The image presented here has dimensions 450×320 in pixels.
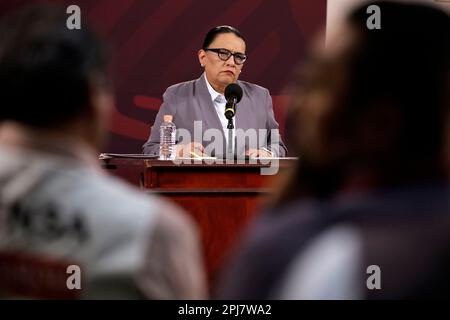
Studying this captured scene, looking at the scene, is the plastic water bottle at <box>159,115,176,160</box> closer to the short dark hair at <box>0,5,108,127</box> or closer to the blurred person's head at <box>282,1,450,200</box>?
the short dark hair at <box>0,5,108,127</box>

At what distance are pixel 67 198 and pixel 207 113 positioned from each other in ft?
11.8

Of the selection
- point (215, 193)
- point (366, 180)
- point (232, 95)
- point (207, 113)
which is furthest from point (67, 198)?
point (207, 113)

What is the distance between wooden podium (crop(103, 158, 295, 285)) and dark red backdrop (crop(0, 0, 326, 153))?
2.51 m

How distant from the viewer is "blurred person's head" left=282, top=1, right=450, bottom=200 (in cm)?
85

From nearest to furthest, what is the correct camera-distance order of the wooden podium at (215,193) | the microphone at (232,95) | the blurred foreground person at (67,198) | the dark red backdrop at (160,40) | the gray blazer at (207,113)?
the blurred foreground person at (67,198) < the wooden podium at (215,193) < the microphone at (232,95) < the gray blazer at (207,113) < the dark red backdrop at (160,40)

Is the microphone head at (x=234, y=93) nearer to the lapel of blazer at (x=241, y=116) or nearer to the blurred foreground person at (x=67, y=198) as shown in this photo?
the lapel of blazer at (x=241, y=116)

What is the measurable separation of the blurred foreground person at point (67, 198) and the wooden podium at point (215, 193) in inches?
94.0

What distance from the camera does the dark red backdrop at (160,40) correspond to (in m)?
5.95

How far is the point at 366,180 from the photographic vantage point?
0.85m

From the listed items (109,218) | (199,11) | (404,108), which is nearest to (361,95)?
(404,108)

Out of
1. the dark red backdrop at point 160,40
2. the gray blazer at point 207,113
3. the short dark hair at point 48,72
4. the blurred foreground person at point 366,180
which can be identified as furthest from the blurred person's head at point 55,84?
the dark red backdrop at point 160,40

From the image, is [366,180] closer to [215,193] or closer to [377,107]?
[377,107]

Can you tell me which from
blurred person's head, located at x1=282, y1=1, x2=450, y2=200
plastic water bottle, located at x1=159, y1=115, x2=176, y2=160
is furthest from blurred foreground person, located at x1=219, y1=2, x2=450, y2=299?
plastic water bottle, located at x1=159, y1=115, x2=176, y2=160

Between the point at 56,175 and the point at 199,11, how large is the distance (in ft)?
16.8
